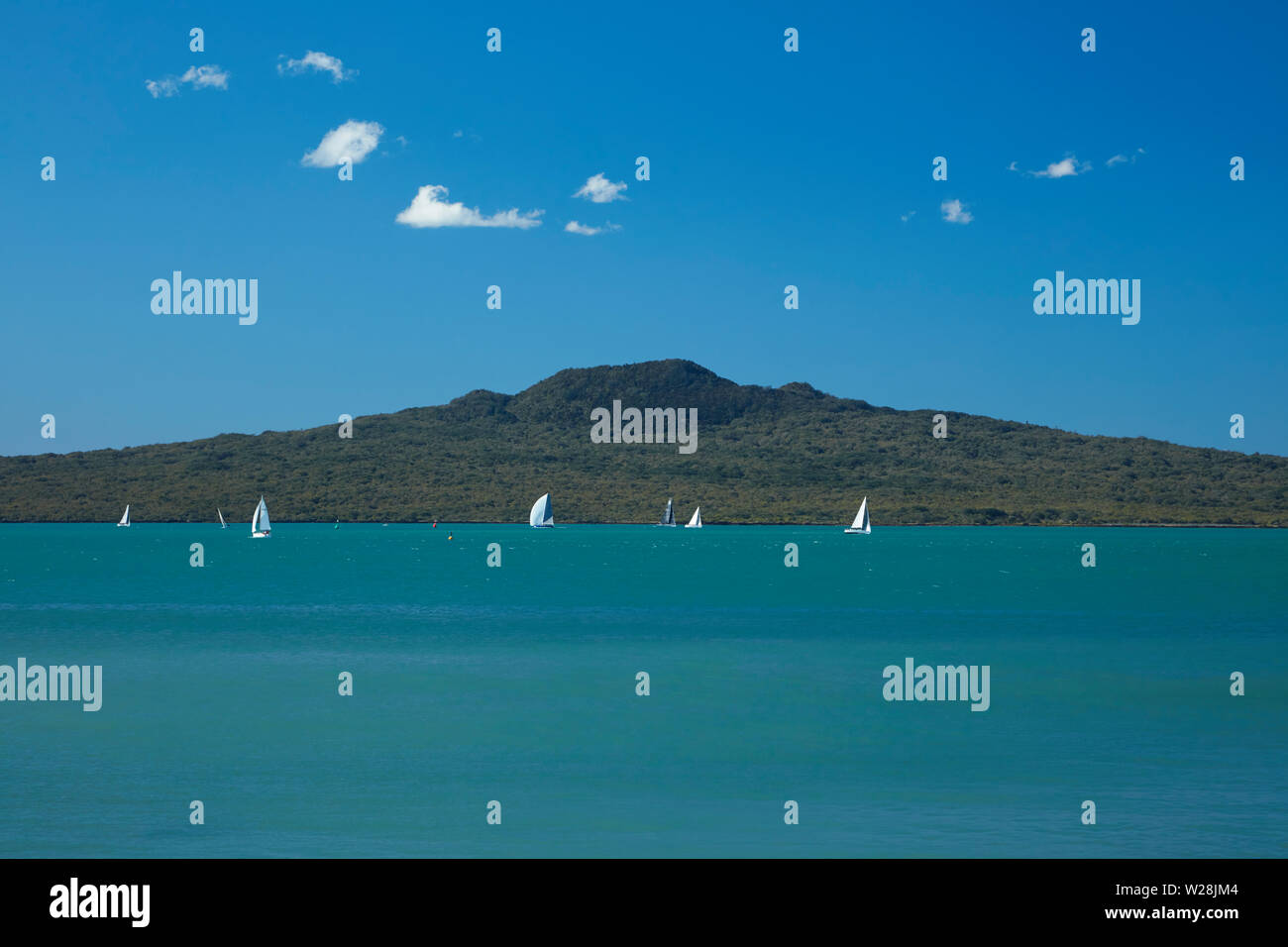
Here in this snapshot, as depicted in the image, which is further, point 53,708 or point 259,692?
point 259,692

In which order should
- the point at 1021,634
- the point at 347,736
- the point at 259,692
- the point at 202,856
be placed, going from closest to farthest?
the point at 202,856 < the point at 347,736 < the point at 259,692 < the point at 1021,634

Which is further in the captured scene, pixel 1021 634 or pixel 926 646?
pixel 1021 634
